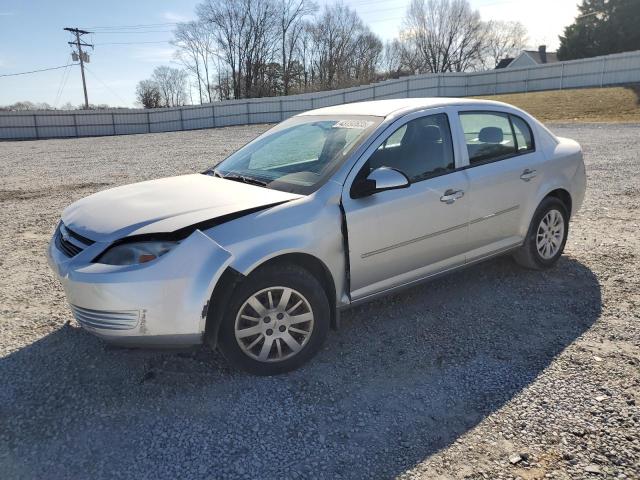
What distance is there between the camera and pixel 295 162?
13.2ft

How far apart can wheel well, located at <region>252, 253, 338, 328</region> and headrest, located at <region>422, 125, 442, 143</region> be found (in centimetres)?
147

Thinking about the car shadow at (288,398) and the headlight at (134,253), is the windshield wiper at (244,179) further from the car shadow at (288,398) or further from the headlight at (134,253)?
the car shadow at (288,398)

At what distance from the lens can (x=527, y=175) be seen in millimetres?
4570

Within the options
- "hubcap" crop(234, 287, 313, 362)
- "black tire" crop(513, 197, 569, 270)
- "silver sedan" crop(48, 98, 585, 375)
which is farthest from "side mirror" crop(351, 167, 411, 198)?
"black tire" crop(513, 197, 569, 270)

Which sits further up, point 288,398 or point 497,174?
point 497,174

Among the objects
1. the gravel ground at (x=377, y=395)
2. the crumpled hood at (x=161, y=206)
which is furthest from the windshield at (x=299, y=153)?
the gravel ground at (x=377, y=395)

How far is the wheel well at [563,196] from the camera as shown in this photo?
16.2 ft

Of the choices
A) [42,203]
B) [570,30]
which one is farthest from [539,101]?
[42,203]

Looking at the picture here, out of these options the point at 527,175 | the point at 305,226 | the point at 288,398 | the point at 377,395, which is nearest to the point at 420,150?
the point at 527,175

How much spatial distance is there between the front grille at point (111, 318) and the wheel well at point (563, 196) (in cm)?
392

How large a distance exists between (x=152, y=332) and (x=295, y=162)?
5.81ft

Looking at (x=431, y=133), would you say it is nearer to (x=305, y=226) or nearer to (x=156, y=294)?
(x=305, y=226)

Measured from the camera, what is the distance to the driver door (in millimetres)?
3527

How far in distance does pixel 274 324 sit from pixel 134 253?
0.97 metres
